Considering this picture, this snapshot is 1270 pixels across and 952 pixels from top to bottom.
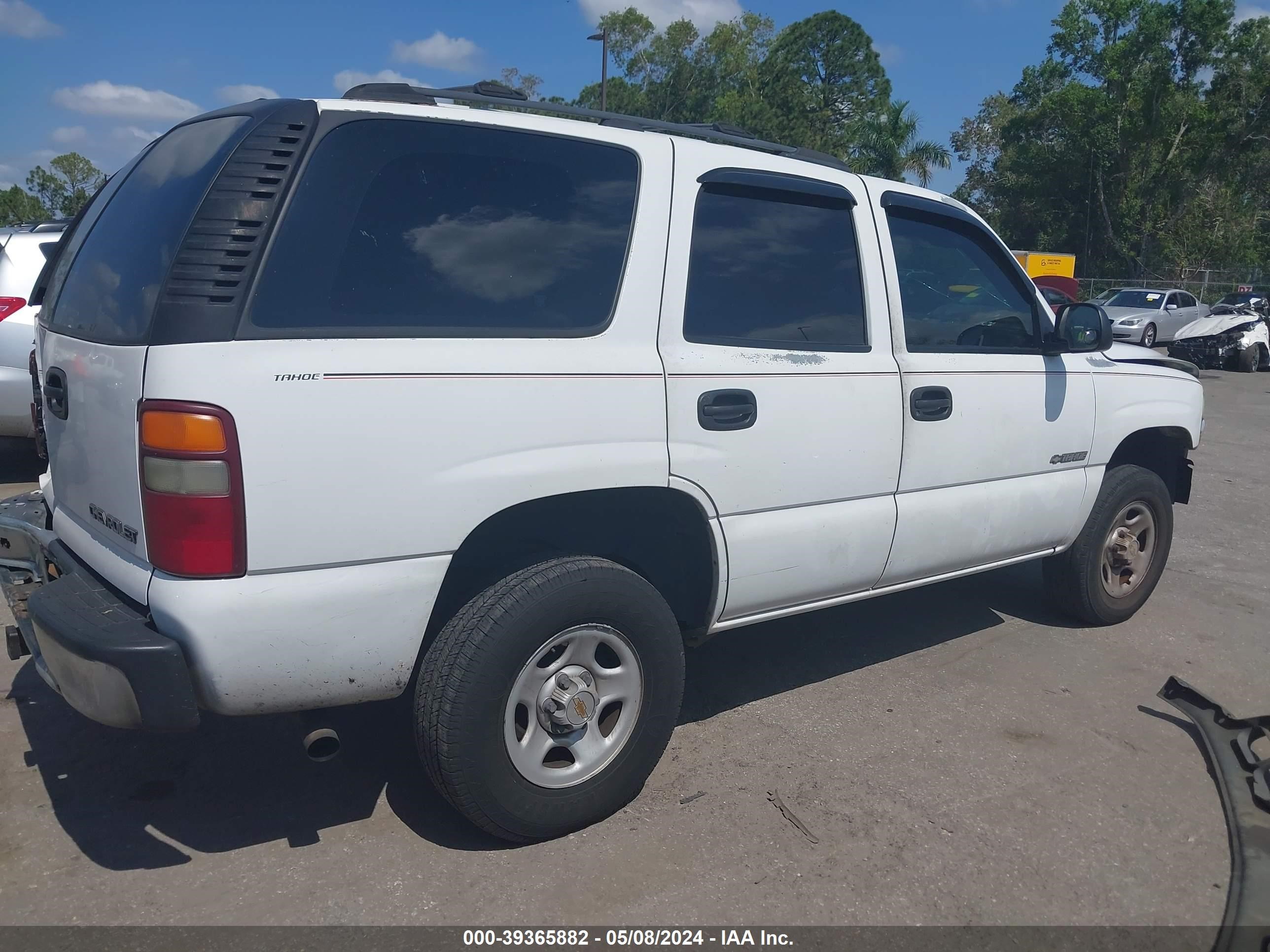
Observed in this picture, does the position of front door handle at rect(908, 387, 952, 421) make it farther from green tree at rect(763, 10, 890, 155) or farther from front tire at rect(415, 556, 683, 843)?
green tree at rect(763, 10, 890, 155)

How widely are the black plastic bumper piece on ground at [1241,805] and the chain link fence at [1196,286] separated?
32228 mm

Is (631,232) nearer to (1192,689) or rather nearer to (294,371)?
(294,371)

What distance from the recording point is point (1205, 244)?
40.1m

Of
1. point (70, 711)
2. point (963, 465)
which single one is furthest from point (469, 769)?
point (963, 465)

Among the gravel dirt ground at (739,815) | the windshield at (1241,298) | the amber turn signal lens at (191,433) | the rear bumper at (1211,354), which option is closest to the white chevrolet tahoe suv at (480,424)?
the amber turn signal lens at (191,433)

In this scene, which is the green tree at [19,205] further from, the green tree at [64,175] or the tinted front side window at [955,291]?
the tinted front side window at [955,291]

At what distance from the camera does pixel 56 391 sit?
9.60ft

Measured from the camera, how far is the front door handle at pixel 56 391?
286cm

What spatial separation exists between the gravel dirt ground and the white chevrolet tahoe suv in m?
0.29

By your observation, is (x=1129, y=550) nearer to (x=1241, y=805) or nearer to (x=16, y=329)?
(x=1241, y=805)

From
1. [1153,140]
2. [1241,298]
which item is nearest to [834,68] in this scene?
[1153,140]

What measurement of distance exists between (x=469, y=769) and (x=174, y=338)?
1.31m

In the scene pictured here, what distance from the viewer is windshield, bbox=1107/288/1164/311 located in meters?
24.4

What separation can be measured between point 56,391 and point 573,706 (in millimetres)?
1750
